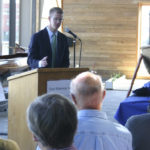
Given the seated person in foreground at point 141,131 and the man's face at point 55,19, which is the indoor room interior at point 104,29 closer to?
the man's face at point 55,19

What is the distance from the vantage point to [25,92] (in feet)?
9.56

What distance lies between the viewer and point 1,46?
30.1 ft

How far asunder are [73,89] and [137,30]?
10354 mm

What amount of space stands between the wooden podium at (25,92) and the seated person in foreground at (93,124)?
34.4 inches

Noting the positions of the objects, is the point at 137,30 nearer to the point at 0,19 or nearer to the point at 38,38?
the point at 0,19

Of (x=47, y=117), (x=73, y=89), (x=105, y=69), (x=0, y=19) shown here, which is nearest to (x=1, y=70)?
(x=0, y=19)

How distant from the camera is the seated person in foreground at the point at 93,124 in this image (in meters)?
1.85

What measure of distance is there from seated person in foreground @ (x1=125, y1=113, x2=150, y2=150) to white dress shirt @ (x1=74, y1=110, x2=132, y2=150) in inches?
12.9

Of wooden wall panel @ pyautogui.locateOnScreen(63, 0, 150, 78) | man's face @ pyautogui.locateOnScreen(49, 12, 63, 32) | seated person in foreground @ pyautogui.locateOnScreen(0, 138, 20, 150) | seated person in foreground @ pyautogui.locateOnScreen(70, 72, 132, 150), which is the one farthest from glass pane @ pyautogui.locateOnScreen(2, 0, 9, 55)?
seated person in foreground @ pyautogui.locateOnScreen(0, 138, 20, 150)

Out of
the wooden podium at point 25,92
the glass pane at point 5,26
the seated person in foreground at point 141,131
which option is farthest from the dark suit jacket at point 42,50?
the glass pane at point 5,26

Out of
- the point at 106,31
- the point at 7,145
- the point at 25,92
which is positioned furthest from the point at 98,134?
the point at 106,31

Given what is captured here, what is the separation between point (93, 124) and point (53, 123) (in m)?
0.53

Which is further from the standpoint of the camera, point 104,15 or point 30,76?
point 104,15

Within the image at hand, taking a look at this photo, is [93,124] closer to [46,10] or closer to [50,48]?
[50,48]
